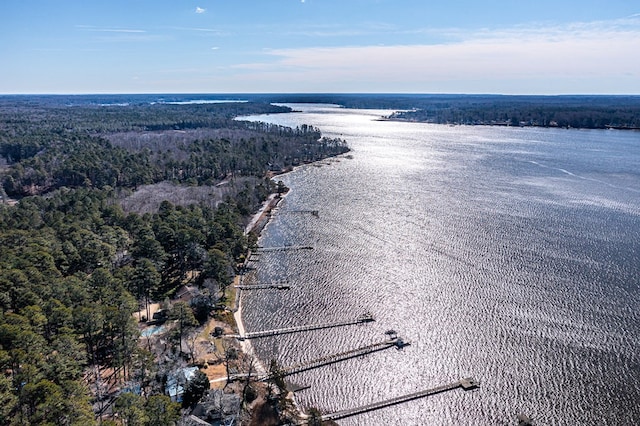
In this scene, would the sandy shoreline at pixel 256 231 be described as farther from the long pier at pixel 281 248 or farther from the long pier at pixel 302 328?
the long pier at pixel 281 248

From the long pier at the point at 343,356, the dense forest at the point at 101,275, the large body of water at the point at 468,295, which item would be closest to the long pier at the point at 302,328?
the large body of water at the point at 468,295

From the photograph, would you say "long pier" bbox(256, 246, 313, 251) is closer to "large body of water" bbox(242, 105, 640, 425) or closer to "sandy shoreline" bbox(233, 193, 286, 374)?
"large body of water" bbox(242, 105, 640, 425)

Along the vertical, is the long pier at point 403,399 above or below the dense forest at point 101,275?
below

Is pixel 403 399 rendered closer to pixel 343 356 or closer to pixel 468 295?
pixel 343 356

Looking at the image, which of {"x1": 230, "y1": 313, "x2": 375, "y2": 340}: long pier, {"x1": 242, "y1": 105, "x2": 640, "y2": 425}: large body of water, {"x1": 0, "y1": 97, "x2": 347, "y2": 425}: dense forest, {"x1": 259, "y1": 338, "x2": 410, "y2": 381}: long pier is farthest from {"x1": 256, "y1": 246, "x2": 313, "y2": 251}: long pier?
{"x1": 259, "y1": 338, "x2": 410, "y2": 381}: long pier

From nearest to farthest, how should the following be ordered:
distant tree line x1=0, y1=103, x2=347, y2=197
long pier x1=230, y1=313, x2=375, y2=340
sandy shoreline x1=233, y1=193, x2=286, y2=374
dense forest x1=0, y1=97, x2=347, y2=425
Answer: dense forest x1=0, y1=97, x2=347, y2=425, sandy shoreline x1=233, y1=193, x2=286, y2=374, long pier x1=230, y1=313, x2=375, y2=340, distant tree line x1=0, y1=103, x2=347, y2=197

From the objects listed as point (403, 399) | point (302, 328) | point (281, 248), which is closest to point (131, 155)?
point (281, 248)
